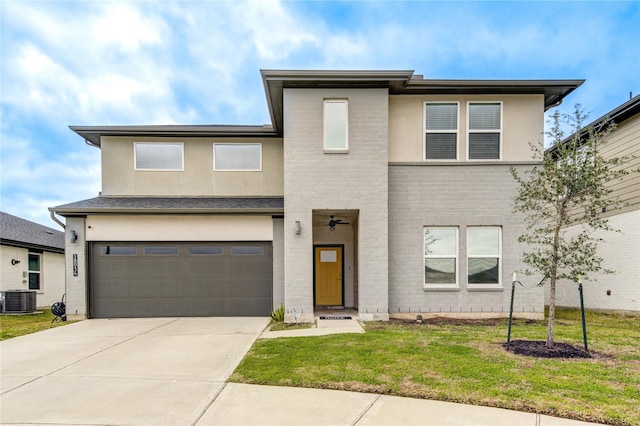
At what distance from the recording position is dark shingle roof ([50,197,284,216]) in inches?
409

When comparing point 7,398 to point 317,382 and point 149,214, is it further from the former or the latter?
point 149,214

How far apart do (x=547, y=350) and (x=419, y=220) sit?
440cm

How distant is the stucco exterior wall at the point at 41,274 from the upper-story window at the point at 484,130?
17.2 metres

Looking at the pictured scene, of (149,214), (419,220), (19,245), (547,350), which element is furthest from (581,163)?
(19,245)

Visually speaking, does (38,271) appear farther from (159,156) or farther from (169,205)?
(169,205)

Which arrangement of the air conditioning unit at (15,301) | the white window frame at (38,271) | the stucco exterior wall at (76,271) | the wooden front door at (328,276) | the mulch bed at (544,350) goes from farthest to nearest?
the white window frame at (38,271) < the air conditioning unit at (15,301) < the wooden front door at (328,276) < the stucco exterior wall at (76,271) < the mulch bed at (544,350)

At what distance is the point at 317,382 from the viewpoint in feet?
15.7

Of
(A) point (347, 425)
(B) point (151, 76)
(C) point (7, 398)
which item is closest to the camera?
(A) point (347, 425)

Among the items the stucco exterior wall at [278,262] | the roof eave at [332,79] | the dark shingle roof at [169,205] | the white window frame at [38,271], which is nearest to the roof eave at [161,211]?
the dark shingle roof at [169,205]

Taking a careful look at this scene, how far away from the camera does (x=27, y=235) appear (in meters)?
15.7

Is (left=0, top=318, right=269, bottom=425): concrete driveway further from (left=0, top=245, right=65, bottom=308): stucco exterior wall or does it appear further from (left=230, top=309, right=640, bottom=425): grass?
(left=0, top=245, right=65, bottom=308): stucco exterior wall

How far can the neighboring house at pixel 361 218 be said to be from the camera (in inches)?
373

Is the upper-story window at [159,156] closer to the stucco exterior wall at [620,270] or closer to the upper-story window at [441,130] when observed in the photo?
the upper-story window at [441,130]

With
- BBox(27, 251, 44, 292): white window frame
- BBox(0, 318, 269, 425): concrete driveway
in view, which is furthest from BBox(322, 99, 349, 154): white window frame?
BBox(27, 251, 44, 292): white window frame
